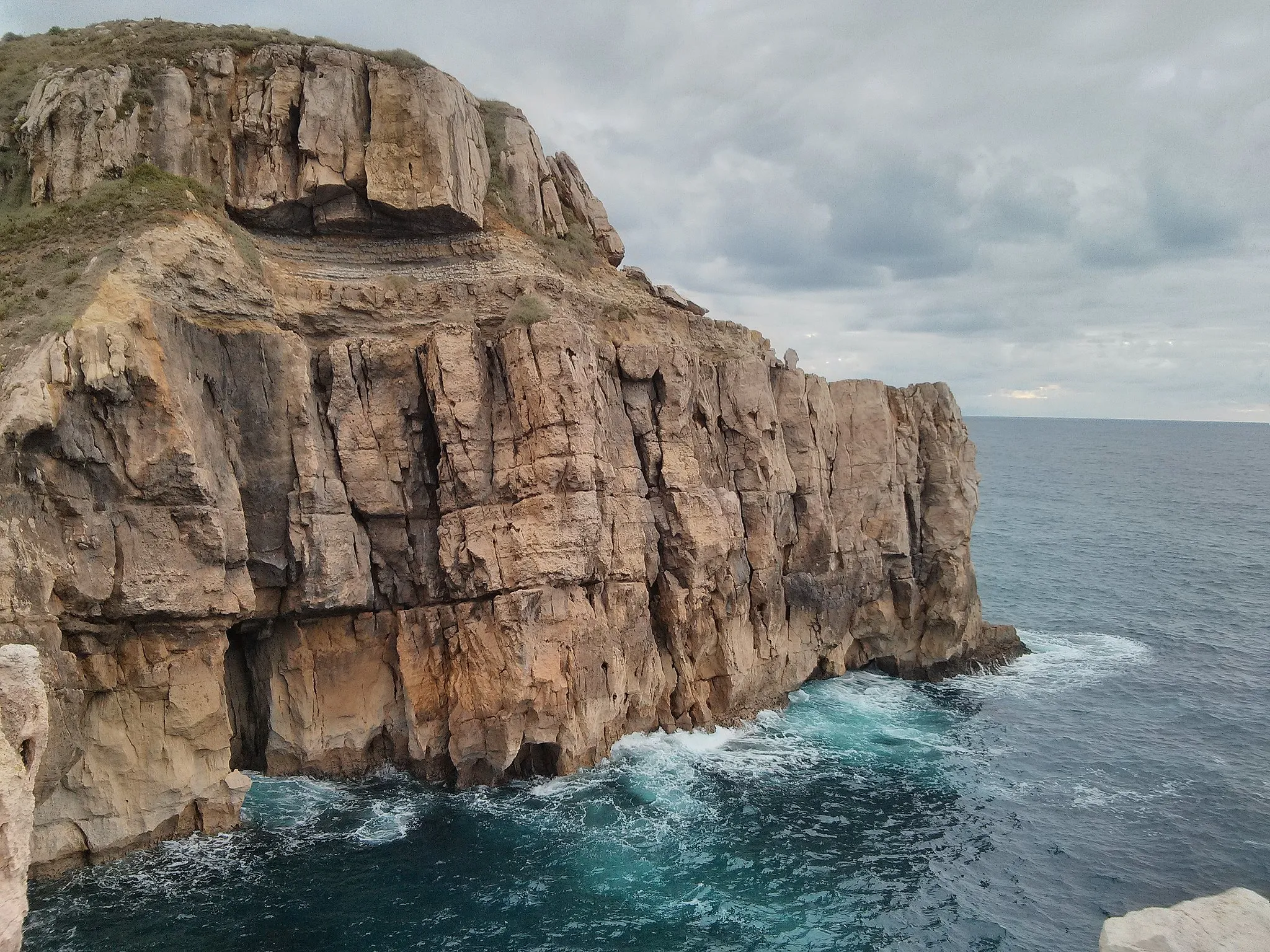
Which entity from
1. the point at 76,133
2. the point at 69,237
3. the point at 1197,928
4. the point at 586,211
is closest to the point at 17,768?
the point at 1197,928

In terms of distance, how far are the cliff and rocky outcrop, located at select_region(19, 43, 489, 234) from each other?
141 mm

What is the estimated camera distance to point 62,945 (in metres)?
26.0

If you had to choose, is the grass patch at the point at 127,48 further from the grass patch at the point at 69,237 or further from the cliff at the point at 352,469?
the grass patch at the point at 69,237

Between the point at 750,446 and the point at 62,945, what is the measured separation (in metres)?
37.6

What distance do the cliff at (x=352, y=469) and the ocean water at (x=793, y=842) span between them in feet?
8.82

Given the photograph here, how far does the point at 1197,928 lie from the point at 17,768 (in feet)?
79.9

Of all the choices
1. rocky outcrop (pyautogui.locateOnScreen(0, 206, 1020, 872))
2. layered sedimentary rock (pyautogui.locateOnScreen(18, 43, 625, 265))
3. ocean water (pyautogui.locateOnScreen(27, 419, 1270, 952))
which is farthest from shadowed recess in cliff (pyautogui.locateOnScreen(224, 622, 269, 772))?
layered sedimentary rock (pyautogui.locateOnScreen(18, 43, 625, 265))

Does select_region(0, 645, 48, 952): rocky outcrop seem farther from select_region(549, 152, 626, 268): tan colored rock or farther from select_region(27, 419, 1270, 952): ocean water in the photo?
select_region(549, 152, 626, 268): tan colored rock

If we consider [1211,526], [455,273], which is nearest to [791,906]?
[455,273]

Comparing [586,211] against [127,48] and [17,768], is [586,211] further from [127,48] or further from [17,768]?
[17,768]

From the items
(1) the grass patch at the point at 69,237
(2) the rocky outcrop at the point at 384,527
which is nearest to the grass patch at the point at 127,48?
(1) the grass patch at the point at 69,237

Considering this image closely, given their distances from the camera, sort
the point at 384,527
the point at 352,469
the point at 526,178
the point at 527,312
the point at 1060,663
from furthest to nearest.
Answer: the point at 1060,663 < the point at 526,178 < the point at 527,312 < the point at 384,527 < the point at 352,469

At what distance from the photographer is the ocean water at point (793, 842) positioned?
29.0 meters

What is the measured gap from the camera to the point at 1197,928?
60.4 feet
